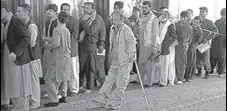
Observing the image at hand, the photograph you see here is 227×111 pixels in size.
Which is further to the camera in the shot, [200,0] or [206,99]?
[200,0]

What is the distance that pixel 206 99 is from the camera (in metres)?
5.09

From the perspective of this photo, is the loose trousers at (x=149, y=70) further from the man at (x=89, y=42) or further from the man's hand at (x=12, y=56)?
the man's hand at (x=12, y=56)

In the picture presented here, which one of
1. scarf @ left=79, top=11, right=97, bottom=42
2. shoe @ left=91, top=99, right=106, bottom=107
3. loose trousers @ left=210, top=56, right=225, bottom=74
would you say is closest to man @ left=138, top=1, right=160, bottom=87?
scarf @ left=79, top=11, right=97, bottom=42

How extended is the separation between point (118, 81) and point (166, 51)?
6.19 ft

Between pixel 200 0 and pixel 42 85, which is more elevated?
pixel 200 0

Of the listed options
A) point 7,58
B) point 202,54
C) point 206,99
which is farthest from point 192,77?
point 7,58

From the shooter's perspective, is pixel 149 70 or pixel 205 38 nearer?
pixel 149 70

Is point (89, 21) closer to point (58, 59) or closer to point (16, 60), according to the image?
point (58, 59)

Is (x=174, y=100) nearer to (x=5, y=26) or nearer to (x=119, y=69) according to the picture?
(x=119, y=69)

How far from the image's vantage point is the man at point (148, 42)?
5.70m

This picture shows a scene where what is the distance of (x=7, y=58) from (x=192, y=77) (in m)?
4.21

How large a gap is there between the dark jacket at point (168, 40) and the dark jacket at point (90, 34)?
1269mm

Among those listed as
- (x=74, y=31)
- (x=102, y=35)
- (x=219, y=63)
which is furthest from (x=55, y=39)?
(x=219, y=63)

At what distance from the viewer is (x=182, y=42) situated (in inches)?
239
